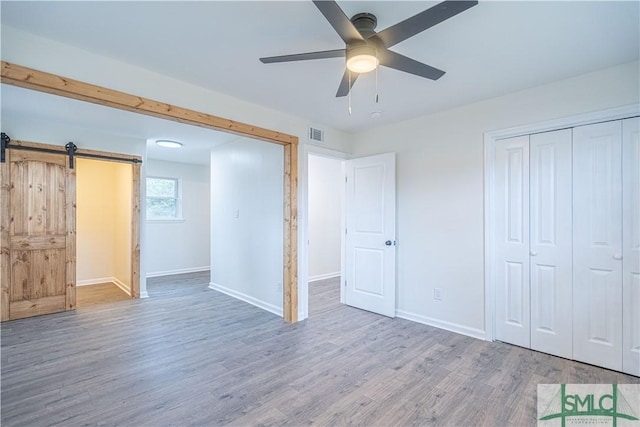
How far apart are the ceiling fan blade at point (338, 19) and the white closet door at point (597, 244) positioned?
2406 millimetres

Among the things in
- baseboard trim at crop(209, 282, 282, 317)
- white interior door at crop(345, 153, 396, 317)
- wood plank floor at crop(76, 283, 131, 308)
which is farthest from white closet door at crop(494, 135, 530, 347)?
wood plank floor at crop(76, 283, 131, 308)

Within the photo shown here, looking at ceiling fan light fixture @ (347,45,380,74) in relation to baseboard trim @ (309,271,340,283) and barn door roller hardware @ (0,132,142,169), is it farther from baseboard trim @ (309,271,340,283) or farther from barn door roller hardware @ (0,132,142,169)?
baseboard trim @ (309,271,340,283)

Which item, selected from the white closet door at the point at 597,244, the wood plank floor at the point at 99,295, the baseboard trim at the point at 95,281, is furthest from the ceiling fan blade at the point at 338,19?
the baseboard trim at the point at 95,281

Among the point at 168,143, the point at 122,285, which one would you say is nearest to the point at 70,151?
the point at 168,143

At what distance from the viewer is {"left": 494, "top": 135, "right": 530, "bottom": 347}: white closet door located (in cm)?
308

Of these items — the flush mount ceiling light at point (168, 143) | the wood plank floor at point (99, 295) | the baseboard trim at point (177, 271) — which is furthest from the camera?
the baseboard trim at point (177, 271)

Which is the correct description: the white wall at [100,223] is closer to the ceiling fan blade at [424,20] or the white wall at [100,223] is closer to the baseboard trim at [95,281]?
the baseboard trim at [95,281]

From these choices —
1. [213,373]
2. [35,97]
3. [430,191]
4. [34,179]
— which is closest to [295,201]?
[430,191]

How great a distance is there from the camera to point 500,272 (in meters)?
3.23

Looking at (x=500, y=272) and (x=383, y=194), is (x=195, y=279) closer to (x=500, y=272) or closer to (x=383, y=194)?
(x=383, y=194)

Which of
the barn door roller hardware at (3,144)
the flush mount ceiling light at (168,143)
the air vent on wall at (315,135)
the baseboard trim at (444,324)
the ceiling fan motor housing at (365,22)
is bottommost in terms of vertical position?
the baseboard trim at (444,324)

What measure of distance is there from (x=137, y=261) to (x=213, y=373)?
120 inches

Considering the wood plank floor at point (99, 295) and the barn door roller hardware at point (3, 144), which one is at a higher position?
the barn door roller hardware at point (3, 144)

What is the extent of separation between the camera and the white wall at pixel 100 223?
18.5ft
